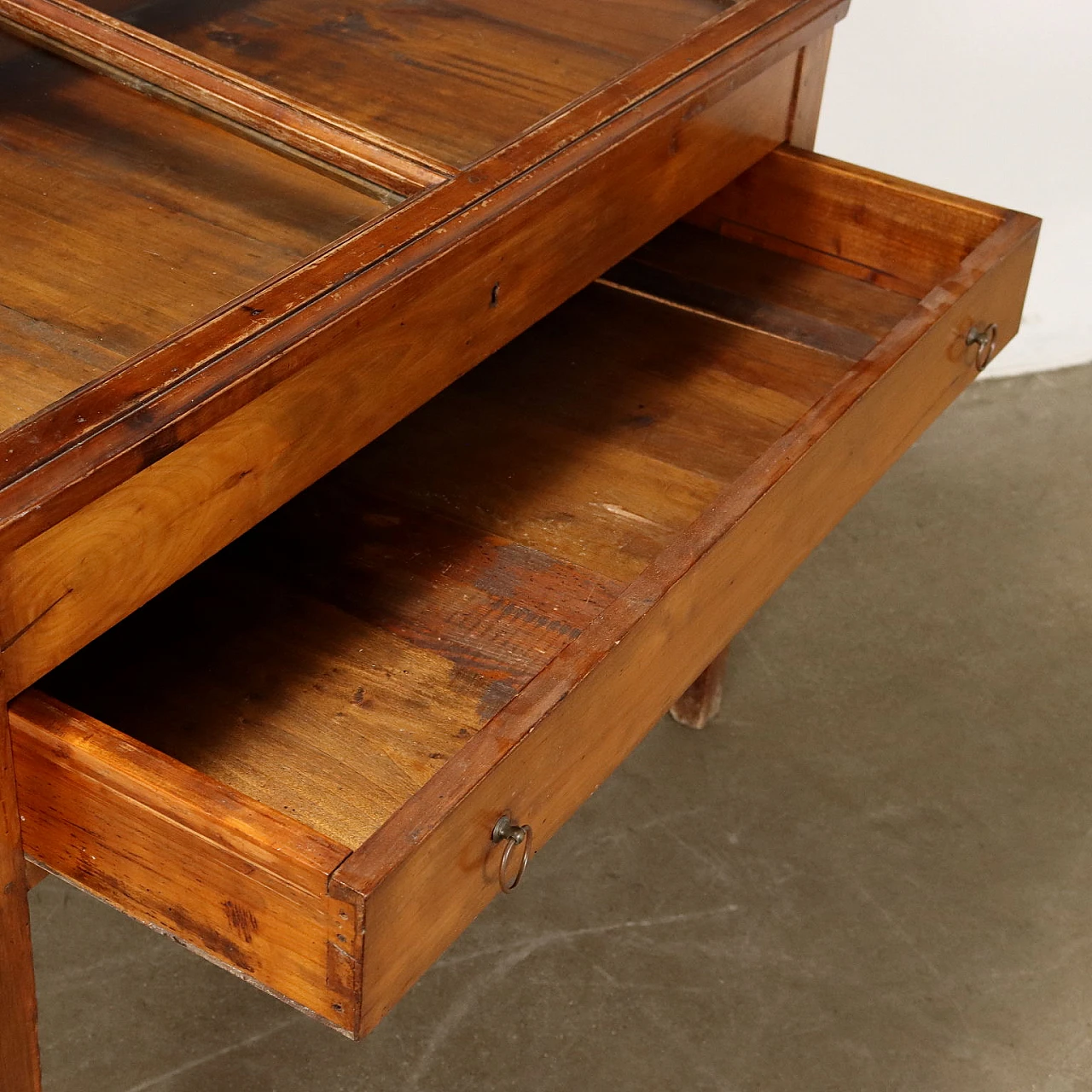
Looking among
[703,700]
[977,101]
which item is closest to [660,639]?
[703,700]

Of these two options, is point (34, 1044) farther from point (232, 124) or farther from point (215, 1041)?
point (232, 124)

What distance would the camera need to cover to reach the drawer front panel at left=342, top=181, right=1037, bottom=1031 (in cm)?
91

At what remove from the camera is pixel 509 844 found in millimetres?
991

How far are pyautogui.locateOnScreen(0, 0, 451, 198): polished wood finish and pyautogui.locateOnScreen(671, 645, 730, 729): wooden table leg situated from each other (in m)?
0.77

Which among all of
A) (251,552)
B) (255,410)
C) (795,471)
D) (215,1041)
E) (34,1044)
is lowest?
(215,1041)

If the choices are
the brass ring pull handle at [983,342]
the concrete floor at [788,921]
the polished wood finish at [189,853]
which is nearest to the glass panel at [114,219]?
the polished wood finish at [189,853]

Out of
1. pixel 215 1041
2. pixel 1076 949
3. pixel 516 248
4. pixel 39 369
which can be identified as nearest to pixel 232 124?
pixel 516 248

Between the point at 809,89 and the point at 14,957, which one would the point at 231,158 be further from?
the point at 809,89

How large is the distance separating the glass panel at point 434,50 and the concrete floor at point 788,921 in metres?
0.75

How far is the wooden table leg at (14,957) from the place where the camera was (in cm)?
98

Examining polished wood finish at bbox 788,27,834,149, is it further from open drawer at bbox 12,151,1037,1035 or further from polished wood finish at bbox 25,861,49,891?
polished wood finish at bbox 25,861,49,891

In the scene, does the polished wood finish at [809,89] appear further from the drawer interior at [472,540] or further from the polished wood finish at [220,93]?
the polished wood finish at [220,93]

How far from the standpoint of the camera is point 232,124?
46.5 inches

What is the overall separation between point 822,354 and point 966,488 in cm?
73
